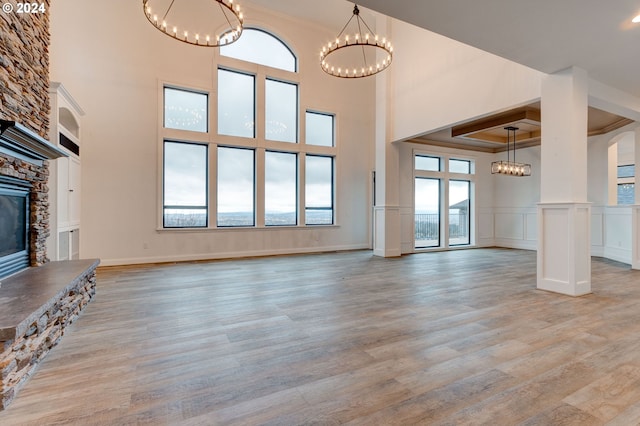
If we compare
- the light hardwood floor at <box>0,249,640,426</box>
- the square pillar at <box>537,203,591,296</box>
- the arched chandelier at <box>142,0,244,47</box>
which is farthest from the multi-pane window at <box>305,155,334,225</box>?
the square pillar at <box>537,203,591,296</box>

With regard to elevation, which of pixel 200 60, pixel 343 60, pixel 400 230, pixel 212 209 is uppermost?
pixel 343 60

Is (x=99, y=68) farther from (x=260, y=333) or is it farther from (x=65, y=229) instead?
(x=260, y=333)

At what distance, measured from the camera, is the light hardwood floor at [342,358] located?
5.34 feet

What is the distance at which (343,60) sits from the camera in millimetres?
8492

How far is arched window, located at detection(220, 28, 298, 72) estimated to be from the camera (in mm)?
7191

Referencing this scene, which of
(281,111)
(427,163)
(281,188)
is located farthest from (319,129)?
(427,163)

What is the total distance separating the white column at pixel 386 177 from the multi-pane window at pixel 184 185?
3886 mm

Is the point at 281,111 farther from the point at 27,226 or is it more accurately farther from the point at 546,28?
the point at 546,28

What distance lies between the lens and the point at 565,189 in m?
3.97

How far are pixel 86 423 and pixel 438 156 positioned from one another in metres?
8.62

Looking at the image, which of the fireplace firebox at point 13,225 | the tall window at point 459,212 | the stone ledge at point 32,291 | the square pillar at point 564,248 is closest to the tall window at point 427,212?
the tall window at point 459,212

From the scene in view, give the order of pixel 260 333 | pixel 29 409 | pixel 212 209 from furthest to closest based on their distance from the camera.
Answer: pixel 212 209, pixel 260 333, pixel 29 409

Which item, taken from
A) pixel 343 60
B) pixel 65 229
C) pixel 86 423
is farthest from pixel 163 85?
pixel 86 423

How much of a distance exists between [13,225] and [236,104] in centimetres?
497
